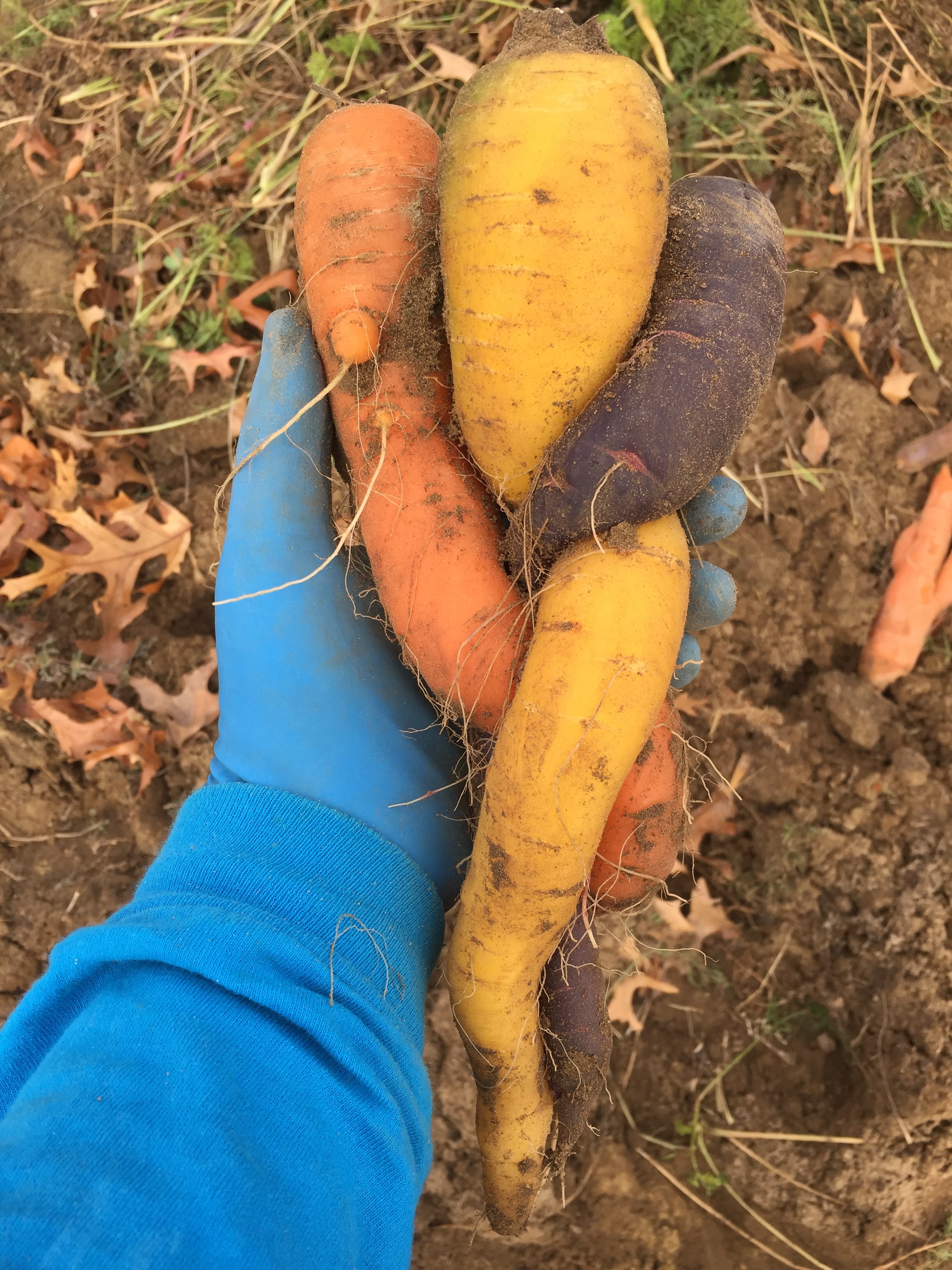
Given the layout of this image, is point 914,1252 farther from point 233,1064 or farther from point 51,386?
point 51,386

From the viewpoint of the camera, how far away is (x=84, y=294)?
247 cm

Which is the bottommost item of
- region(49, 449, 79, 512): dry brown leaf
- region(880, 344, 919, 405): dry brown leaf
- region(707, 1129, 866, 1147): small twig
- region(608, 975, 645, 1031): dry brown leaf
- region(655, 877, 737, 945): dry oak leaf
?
region(707, 1129, 866, 1147): small twig

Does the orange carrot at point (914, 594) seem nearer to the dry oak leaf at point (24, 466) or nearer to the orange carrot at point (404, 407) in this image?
the orange carrot at point (404, 407)

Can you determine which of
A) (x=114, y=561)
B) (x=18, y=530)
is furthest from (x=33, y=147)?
(x=114, y=561)

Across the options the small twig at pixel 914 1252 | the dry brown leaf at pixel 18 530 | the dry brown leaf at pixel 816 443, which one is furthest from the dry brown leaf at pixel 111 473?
the small twig at pixel 914 1252

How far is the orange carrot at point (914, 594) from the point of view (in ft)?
7.57

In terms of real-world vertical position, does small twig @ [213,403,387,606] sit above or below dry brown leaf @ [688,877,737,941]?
above

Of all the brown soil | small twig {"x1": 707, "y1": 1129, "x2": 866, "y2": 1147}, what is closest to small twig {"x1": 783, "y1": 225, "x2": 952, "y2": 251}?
the brown soil

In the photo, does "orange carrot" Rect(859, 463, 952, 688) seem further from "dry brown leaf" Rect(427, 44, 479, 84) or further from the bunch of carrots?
"dry brown leaf" Rect(427, 44, 479, 84)

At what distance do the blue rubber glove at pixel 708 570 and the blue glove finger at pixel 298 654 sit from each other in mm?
592

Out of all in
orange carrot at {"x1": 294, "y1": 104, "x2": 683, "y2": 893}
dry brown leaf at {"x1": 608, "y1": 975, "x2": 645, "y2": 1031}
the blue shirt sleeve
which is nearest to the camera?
the blue shirt sleeve

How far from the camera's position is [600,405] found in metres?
1.29

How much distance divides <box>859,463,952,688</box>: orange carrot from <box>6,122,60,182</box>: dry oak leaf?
2873 mm

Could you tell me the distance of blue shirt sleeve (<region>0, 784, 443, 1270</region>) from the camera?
2.94ft
